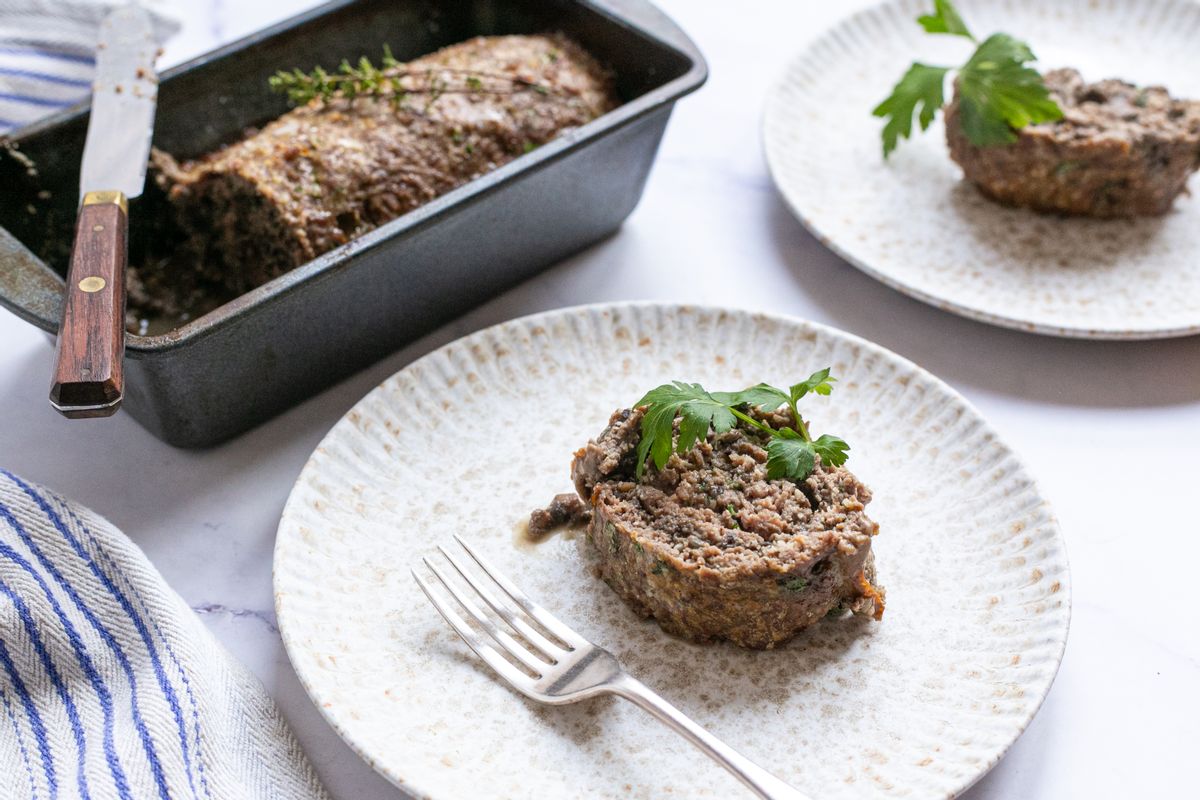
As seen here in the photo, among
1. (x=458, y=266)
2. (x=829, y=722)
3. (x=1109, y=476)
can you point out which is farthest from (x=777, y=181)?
(x=829, y=722)

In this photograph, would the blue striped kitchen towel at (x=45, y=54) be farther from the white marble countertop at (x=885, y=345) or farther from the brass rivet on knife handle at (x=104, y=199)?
the brass rivet on knife handle at (x=104, y=199)

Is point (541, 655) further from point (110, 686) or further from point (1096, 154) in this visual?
point (1096, 154)

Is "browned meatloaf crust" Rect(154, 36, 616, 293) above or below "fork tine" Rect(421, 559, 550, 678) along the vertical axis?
above

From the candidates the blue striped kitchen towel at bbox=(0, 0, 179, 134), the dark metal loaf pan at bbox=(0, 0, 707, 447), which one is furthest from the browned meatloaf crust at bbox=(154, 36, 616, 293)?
the blue striped kitchen towel at bbox=(0, 0, 179, 134)

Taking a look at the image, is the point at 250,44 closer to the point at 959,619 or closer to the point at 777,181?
the point at 777,181

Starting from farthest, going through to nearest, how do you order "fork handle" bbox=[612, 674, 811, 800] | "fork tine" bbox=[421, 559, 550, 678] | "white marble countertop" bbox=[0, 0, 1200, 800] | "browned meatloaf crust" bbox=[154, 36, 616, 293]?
1. "browned meatloaf crust" bbox=[154, 36, 616, 293]
2. "white marble countertop" bbox=[0, 0, 1200, 800]
3. "fork tine" bbox=[421, 559, 550, 678]
4. "fork handle" bbox=[612, 674, 811, 800]

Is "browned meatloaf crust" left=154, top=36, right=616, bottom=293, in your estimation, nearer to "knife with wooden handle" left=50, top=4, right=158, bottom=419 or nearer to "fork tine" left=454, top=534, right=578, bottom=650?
"knife with wooden handle" left=50, top=4, right=158, bottom=419

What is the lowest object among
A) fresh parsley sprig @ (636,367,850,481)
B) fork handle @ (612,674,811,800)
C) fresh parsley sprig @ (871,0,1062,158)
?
fork handle @ (612,674,811,800)

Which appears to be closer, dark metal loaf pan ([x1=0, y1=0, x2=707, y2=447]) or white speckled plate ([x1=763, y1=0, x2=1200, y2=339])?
dark metal loaf pan ([x1=0, y1=0, x2=707, y2=447])
